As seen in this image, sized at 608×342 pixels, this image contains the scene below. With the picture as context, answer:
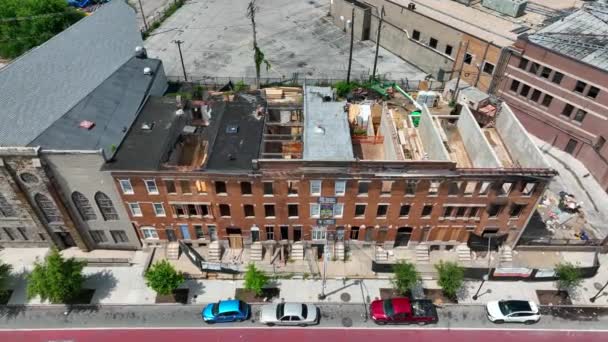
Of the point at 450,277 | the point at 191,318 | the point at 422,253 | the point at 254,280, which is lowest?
the point at 191,318

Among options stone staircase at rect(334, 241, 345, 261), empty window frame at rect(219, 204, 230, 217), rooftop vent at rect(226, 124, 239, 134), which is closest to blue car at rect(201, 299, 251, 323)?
empty window frame at rect(219, 204, 230, 217)

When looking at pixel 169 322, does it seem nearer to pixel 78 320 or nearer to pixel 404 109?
pixel 78 320

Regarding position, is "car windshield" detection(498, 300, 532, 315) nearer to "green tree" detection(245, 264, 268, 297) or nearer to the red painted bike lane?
the red painted bike lane

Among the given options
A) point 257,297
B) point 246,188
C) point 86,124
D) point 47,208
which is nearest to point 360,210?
point 246,188

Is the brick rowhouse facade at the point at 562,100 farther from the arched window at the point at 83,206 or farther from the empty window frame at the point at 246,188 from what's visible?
the arched window at the point at 83,206

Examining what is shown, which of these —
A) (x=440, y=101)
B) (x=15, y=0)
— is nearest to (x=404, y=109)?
(x=440, y=101)

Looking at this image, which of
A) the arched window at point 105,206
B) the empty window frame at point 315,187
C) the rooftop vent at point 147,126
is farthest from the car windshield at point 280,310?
the rooftop vent at point 147,126

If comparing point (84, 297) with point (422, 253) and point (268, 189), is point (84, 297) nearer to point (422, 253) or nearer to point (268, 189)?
point (268, 189)
